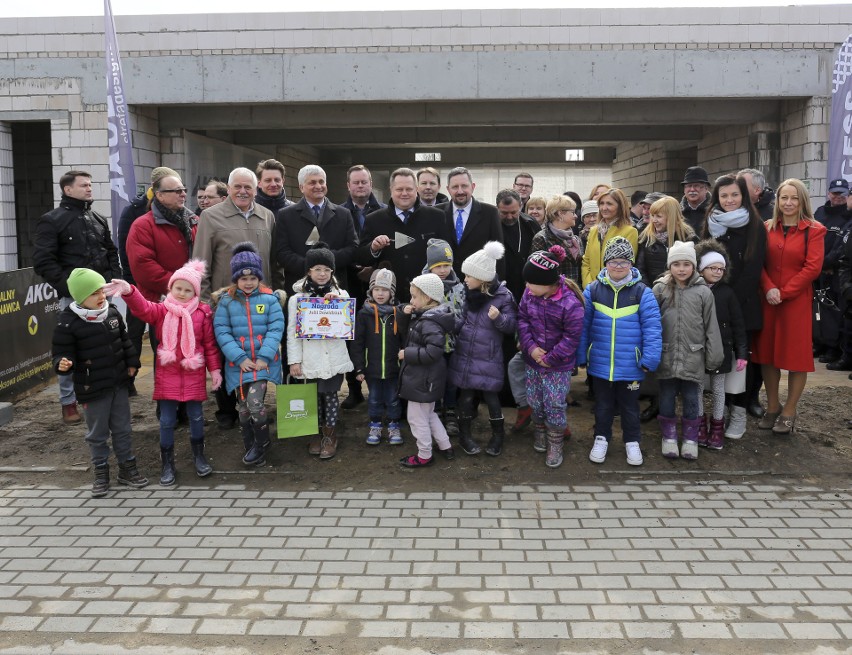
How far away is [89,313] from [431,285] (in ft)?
7.57

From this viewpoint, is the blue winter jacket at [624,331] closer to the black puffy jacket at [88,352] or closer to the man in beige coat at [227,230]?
the man in beige coat at [227,230]

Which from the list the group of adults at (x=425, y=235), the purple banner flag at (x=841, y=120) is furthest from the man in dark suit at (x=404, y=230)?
the purple banner flag at (x=841, y=120)

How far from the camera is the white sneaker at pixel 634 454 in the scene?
5.52m

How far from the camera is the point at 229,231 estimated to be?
235 inches

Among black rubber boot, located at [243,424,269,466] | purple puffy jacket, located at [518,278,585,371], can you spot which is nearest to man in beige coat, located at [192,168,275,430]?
black rubber boot, located at [243,424,269,466]

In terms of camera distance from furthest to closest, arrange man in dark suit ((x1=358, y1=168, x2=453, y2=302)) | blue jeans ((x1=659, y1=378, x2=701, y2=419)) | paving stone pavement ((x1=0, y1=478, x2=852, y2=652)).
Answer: man in dark suit ((x1=358, y1=168, x2=453, y2=302))
blue jeans ((x1=659, y1=378, x2=701, y2=419))
paving stone pavement ((x1=0, y1=478, x2=852, y2=652))

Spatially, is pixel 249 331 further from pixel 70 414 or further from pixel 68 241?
pixel 70 414

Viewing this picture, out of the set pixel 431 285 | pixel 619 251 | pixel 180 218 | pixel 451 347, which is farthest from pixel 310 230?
pixel 619 251

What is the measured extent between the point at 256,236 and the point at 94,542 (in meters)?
2.64

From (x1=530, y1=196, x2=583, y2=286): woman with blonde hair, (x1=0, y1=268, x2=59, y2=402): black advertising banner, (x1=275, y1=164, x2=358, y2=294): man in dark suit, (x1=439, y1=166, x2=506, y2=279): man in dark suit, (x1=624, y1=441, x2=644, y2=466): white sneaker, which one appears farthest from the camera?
(x1=0, y1=268, x2=59, y2=402): black advertising banner

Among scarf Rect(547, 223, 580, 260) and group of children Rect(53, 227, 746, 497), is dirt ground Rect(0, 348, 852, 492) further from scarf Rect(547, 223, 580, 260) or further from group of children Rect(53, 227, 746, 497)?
scarf Rect(547, 223, 580, 260)

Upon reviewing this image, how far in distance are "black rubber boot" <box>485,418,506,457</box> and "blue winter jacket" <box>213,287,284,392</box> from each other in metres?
1.69

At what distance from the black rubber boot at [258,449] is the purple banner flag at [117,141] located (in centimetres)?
549

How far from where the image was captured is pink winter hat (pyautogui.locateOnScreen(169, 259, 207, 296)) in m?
5.38
